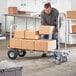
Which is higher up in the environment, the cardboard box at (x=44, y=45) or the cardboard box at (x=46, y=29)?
the cardboard box at (x=46, y=29)

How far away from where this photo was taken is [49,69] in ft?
17.0

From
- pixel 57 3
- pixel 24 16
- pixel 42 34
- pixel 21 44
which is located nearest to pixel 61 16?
pixel 42 34

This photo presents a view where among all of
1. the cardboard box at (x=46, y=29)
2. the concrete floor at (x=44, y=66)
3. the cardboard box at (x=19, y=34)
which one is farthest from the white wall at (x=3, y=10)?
the cardboard box at (x=46, y=29)

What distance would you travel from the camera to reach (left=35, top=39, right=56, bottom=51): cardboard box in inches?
229

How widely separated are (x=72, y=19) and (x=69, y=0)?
2.44ft

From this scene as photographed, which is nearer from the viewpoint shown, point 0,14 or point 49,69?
point 49,69

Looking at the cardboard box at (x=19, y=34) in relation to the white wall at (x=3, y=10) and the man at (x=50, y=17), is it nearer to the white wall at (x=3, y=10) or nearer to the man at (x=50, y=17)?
the man at (x=50, y=17)

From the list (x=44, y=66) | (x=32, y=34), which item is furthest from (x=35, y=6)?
(x=44, y=66)

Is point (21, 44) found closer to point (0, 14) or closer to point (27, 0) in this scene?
point (27, 0)

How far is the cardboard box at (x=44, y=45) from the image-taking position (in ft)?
19.0

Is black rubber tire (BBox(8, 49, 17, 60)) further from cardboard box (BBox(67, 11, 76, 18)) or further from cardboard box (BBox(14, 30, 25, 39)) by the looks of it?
cardboard box (BBox(67, 11, 76, 18))

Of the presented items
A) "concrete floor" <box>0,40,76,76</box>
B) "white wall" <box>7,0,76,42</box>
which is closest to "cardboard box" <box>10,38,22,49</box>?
"concrete floor" <box>0,40,76,76</box>

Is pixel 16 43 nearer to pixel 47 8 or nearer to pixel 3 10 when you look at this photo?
pixel 47 8

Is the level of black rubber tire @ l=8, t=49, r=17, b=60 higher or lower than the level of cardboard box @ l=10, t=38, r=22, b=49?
lower
